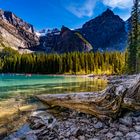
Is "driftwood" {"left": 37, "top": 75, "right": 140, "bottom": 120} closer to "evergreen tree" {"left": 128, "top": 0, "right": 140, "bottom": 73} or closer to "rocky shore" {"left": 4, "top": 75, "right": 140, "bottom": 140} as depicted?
"rocky shore" {"left": 4, "top": 75, "right": 140, "bottom": 140}

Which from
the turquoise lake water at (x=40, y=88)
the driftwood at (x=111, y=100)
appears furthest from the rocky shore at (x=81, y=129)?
the turquoise lake water at (x=40, y=88)

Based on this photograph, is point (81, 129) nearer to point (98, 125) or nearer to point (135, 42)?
point (98, 125)

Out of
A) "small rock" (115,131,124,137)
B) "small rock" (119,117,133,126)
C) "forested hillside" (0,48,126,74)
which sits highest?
"forested hillside" (0,48,126,74)

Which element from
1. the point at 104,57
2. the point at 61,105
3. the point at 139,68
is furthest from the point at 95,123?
the point at 104,57

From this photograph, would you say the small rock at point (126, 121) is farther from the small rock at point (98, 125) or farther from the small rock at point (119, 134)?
the small rock at point (98, 125)

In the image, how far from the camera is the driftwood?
39.4 feet

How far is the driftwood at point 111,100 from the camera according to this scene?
12.0m

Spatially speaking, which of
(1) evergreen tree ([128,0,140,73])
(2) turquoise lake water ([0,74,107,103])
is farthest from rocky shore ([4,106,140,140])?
(1) evergreen tree ([128,0,140,73])

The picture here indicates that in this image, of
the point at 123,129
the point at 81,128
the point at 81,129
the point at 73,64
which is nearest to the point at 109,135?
the point at 123,129

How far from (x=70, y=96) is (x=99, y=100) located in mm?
2788

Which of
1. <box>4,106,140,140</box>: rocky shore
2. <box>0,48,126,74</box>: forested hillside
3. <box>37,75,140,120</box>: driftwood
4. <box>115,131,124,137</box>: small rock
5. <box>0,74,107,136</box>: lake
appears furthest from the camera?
<box>0,48,126,74</box>: forested hillside

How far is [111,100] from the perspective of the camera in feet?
41.5

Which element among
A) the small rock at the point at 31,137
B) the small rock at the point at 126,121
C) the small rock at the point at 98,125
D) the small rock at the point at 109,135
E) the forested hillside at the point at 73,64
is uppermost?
the forested hillside at the point at 73,64

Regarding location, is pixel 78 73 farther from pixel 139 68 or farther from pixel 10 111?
pixel 10 111
